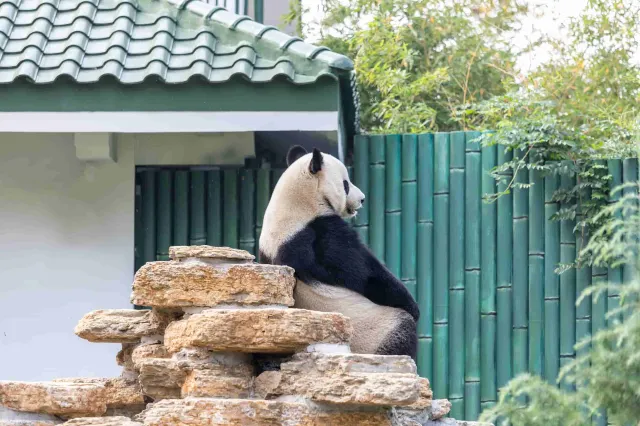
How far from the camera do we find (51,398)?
3.38 m

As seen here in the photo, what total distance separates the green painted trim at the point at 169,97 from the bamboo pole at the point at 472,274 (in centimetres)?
112

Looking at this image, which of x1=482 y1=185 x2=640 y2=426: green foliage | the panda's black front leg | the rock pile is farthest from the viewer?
the panda's black front leg

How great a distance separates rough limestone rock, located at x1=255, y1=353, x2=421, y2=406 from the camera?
9.41 feet

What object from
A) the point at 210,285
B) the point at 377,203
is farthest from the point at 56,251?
the point at 210,285

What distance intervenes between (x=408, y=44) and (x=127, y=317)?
20.1 ft

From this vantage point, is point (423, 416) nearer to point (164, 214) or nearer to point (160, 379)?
point (160, 379)

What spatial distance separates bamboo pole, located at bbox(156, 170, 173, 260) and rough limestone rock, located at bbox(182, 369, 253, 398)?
2.68 meters

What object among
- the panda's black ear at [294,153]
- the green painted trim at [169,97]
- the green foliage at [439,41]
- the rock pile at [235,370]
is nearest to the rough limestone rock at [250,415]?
the rock pile at [235,370]

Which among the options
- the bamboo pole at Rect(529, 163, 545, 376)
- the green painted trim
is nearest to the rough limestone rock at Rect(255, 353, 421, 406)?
the green painted trim

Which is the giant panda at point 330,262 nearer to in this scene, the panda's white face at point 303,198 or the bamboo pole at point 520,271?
the panda's white face at point 303,198

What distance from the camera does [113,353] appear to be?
5.55m

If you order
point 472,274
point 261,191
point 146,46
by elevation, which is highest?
point 146,46

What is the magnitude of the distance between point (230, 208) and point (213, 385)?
2721 mm

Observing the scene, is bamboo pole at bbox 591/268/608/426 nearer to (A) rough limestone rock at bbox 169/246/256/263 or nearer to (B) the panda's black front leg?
(B) the panda's black front leg
